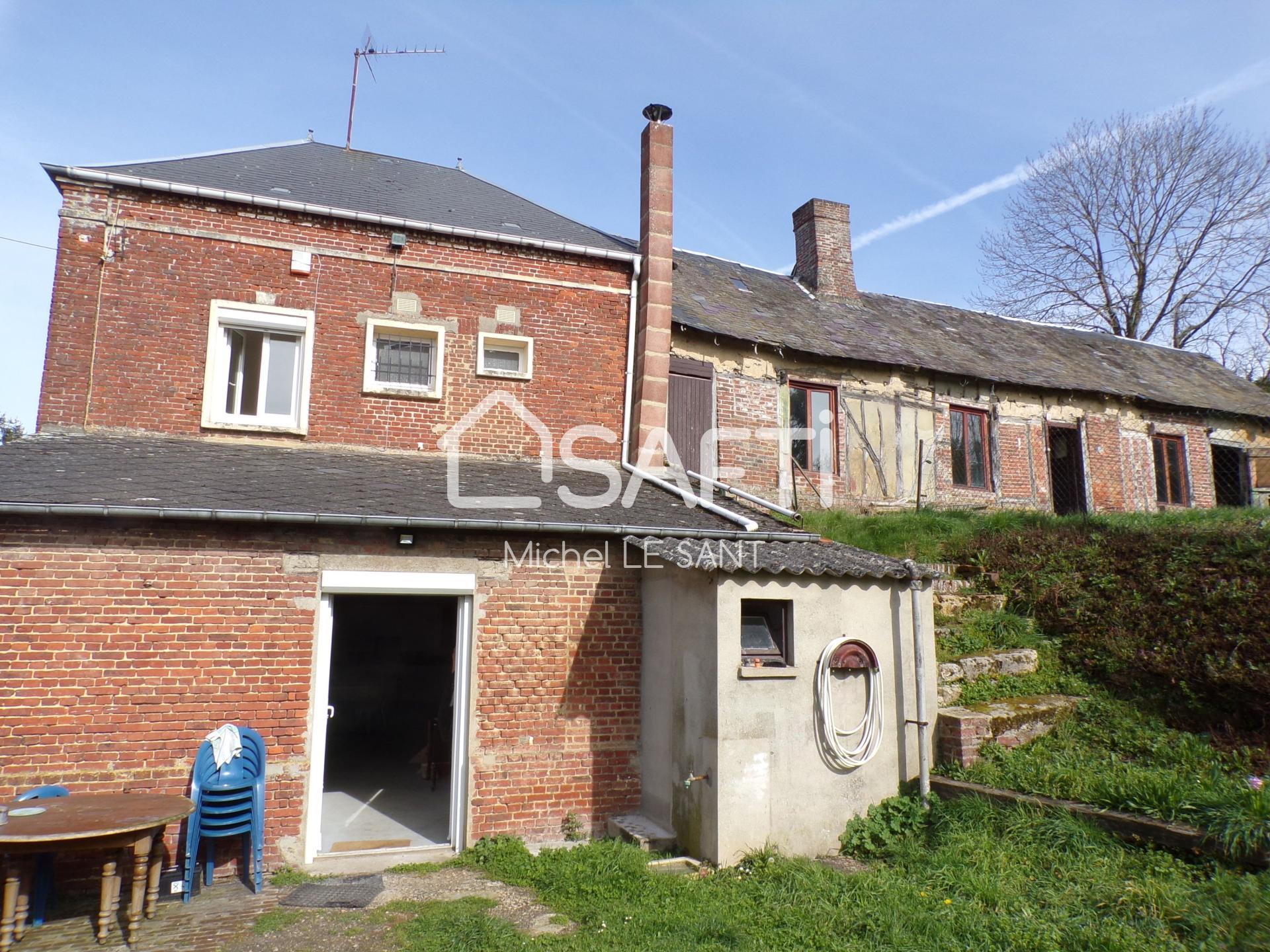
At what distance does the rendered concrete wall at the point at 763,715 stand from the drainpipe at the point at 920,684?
63 millimetres

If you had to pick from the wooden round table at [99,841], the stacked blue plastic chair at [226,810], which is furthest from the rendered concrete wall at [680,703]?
the wooden round table at [99,841]

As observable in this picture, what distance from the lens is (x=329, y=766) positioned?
10258 mm

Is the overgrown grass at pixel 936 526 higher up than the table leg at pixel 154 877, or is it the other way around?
the overgrown grass at pixel 936 526

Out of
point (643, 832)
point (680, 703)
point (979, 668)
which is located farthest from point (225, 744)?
point (979, 668)

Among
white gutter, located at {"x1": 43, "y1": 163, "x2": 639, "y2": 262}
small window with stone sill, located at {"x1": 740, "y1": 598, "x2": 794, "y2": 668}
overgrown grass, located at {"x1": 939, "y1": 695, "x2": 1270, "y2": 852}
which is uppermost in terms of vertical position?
white gutter, located at {"x1": 43, "y1": 163, "x2": 639, "y2": 262}

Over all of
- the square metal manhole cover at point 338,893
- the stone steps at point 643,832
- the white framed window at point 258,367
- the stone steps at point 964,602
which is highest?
the white framed window at point 258,367

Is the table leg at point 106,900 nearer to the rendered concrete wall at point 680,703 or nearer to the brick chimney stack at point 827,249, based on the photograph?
the rendered concrete wall at point 680,703

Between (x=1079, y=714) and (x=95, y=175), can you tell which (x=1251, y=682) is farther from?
(x=95, y=175)

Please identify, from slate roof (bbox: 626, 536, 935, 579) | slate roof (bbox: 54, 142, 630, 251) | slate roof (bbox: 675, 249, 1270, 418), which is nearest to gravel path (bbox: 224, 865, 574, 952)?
slate roof (bbox: 626, 536, 935, 579)

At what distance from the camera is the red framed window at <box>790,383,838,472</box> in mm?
13844

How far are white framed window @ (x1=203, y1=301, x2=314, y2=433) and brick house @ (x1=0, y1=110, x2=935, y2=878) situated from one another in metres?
0.03

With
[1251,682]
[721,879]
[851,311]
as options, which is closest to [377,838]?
[721,879]

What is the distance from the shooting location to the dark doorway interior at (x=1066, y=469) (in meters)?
16.3

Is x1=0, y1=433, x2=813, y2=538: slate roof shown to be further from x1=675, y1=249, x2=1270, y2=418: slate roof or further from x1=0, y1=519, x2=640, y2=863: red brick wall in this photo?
x1=675, y1=249, x2=1270, y2=418: slate roof
